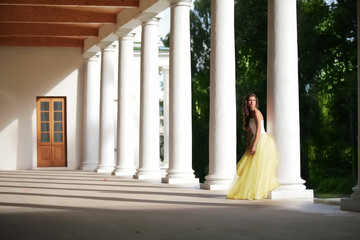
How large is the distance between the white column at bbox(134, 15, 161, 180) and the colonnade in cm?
9

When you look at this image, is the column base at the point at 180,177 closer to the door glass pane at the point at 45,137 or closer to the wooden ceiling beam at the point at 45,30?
the wooden ceiling beam at the point at 45,30

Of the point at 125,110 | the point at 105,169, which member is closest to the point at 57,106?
the point at 105,169

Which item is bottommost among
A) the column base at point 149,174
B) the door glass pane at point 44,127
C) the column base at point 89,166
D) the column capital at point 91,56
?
the column base at point 89,166

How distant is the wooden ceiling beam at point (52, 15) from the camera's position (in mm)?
60781

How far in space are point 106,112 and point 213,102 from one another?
3194 centimetres

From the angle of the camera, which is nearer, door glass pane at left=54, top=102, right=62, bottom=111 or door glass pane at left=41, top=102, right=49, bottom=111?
door glass pane at left=41, top=102, right=49, bottom=111

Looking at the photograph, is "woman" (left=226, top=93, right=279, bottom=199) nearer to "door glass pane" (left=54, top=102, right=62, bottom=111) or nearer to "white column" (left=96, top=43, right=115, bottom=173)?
"white column" (left=96, top=43, right=115, bottom=173)

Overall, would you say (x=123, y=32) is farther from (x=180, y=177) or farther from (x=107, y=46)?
(x=180, y=177)

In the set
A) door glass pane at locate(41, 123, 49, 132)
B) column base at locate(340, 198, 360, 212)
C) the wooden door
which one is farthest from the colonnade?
door glass pane at locate(41, 123, 49, 132)

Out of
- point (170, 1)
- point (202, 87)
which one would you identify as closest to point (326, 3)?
point (202, 87)

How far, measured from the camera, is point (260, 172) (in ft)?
99.7

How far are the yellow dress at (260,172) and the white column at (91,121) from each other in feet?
152

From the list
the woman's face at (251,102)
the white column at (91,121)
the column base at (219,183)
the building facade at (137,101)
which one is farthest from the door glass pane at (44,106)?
the woman's face at (251,102)

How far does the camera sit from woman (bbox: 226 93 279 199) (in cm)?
3041
